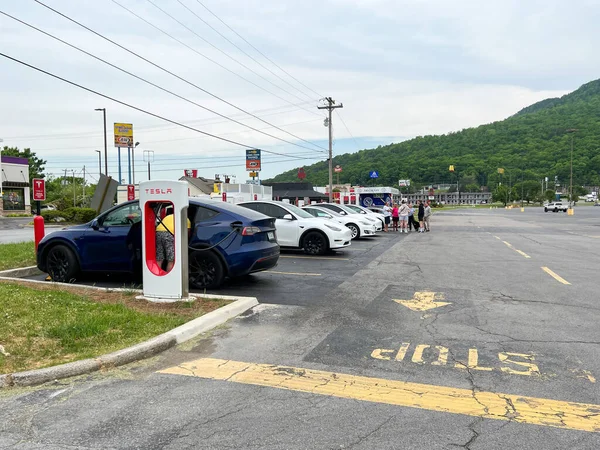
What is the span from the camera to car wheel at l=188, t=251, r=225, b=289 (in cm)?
829

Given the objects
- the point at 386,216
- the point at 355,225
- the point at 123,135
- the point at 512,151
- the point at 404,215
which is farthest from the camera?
the point at 512,151

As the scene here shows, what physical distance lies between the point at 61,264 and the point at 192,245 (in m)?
2.69

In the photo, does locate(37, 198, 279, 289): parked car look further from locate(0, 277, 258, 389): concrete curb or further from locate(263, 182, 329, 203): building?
locate(263, 182, 329, 203): building

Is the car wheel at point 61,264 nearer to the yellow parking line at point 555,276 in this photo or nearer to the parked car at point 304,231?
the parked car at point 304,231

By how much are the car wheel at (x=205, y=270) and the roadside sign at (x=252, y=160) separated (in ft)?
144

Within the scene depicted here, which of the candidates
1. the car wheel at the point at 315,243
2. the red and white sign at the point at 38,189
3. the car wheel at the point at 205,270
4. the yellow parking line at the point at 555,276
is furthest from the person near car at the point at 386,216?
the car wheel at the point at 205,270

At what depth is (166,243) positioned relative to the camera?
7.71 m

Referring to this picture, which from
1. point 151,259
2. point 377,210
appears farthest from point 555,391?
point 377,210

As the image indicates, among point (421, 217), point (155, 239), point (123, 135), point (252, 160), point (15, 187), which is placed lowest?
point (421, 217)

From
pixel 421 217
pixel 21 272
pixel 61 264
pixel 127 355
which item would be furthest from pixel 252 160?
pixel 127 355

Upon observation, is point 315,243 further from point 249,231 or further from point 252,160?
point 252,160

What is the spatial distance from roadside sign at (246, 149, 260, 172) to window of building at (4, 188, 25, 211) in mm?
23988

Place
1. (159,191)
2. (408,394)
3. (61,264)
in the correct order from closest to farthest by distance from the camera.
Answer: (408,394), (159,191), (61,264)

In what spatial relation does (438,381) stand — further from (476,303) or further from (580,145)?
(580,145)
